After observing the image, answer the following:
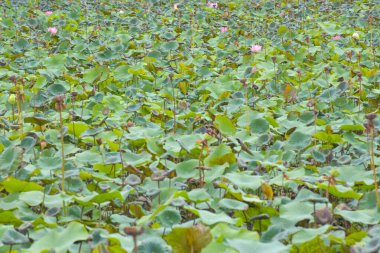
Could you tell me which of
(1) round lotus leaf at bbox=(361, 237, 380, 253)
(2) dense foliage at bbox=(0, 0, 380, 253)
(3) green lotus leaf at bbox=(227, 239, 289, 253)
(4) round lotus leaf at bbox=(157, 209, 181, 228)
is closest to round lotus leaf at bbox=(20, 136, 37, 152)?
(2) dense foliage at bbox=(0, 0, 380, 253)

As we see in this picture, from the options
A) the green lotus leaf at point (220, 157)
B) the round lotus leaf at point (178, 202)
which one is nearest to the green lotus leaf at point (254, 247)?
the round lotus leaf at point (178, 202)

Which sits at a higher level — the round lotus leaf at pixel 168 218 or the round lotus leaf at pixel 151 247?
the round lotus leaf at pixel 151 247

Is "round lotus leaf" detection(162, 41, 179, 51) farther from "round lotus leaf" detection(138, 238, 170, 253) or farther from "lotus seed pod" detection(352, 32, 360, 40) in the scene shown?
"round lotus leaf" detection(138, 238, 170, 253)

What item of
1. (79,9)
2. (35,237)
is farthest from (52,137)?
(79,9)

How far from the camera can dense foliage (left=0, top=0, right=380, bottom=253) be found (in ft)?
4.65

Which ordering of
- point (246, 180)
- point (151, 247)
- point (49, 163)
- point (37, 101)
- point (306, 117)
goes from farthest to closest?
1. point (37, 101)
2. point (306, 117)
3. point (49, 163)
4. point (246, 180)
5. point (151, 247)

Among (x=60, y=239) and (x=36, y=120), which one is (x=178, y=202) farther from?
(x=36, y=120)

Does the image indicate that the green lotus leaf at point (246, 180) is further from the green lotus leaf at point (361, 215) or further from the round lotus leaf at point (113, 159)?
the round lotus leaf at point (113, 159)

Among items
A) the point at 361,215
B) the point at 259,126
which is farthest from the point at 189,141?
the point at 361,215

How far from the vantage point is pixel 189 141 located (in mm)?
1994

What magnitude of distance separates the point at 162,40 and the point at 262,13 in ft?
4.84

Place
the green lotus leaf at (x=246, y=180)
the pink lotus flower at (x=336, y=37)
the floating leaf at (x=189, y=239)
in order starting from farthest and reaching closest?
the pink lotus flower at (x=336, y=37), the green lotus leaf at (x=246, y=180), the floating leaf at (x=189, y=239)

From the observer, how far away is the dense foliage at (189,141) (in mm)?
1417

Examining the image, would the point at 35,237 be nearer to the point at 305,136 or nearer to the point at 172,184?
the point at 172,184
